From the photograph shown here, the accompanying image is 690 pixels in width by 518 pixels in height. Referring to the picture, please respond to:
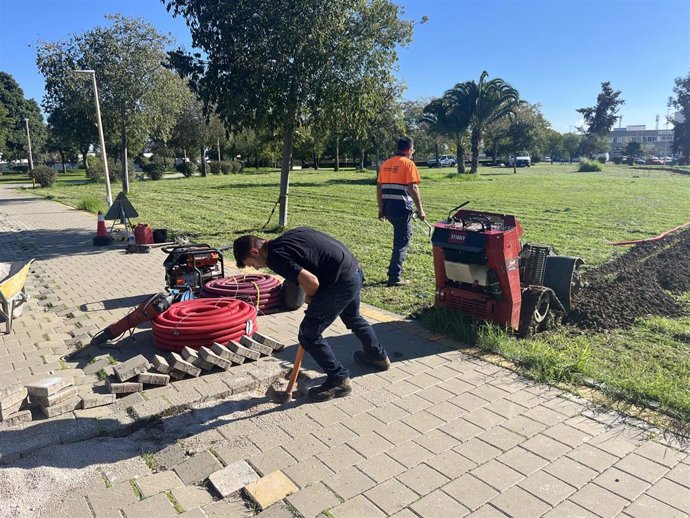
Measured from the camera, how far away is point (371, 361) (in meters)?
4.59

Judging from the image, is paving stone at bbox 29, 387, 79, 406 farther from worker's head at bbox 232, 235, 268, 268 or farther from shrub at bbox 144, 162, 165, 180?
shrub at bbox 144, 162, 165, 180

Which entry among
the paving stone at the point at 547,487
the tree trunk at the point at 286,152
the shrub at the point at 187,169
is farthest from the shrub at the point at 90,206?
the shrub at the point at 187,169

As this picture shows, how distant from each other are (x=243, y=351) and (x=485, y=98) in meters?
35.5

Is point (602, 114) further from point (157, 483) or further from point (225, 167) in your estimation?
point (157, 483)

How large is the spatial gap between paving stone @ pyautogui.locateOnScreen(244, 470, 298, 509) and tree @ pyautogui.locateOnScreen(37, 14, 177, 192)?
19.4 metres

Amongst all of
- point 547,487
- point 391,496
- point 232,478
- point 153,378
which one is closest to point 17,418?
point 153,378

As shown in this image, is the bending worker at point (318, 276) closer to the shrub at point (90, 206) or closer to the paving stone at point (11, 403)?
the paving stone at point (11, 403)

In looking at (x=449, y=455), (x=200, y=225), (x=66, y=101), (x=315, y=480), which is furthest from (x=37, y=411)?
(x=66, y=101)

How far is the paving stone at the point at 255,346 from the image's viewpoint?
483cm

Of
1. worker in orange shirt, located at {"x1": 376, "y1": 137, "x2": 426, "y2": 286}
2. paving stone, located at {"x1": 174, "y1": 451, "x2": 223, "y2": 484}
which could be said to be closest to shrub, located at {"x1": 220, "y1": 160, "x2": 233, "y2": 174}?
worker in orange shirt, located at {"x1": 376, "y1": 137, "x2": 426, "y2": 286}

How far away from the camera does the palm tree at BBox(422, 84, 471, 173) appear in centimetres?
3694

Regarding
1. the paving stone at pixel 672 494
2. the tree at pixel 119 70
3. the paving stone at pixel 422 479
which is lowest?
the paving stone at pixel 422 479

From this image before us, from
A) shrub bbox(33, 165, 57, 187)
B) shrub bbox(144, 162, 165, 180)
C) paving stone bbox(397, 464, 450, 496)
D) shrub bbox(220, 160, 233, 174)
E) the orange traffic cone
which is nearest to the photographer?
paving stone bbox(397, 464, 450, 496)

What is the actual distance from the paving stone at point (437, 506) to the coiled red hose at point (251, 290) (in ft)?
11.6
